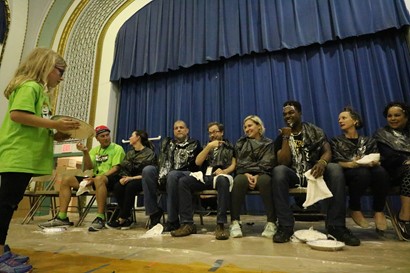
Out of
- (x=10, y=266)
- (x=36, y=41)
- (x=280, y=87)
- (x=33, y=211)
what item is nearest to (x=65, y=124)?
(x=10, y=266)

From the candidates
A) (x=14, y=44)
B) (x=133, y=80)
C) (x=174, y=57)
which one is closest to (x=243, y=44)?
(x=174, y=57)

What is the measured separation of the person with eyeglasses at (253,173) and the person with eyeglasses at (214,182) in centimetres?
7

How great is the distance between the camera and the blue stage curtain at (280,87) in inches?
121

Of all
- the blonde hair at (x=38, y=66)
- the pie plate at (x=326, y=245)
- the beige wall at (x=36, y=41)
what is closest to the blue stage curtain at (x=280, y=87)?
the beige wall at (x=36, y=41)

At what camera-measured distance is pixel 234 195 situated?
1933mm

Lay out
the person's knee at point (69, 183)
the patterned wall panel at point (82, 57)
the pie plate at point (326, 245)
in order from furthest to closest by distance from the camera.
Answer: the patterned wall panel at point (82, 57) → the person's knee at point (69, 183) → the pie plate at point (326, 245)

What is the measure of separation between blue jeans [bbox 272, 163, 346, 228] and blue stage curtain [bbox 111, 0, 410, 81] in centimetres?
227

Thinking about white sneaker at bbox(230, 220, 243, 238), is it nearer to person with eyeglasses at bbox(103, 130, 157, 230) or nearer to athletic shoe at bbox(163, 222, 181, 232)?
athletic shoe at bbox(163, 222, 181, 232)

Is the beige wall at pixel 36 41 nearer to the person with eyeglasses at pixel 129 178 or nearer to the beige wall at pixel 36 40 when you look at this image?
the beige wall at pixel 36 40

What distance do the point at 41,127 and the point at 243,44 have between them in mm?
3162

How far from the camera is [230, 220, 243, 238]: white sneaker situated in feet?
5.98

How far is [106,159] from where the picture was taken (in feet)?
9.06

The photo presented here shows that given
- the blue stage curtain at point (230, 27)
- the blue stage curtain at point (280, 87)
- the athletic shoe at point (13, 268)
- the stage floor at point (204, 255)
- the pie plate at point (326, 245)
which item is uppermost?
the blue stage curtain at point (230, 27)

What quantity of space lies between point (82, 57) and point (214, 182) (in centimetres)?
427
